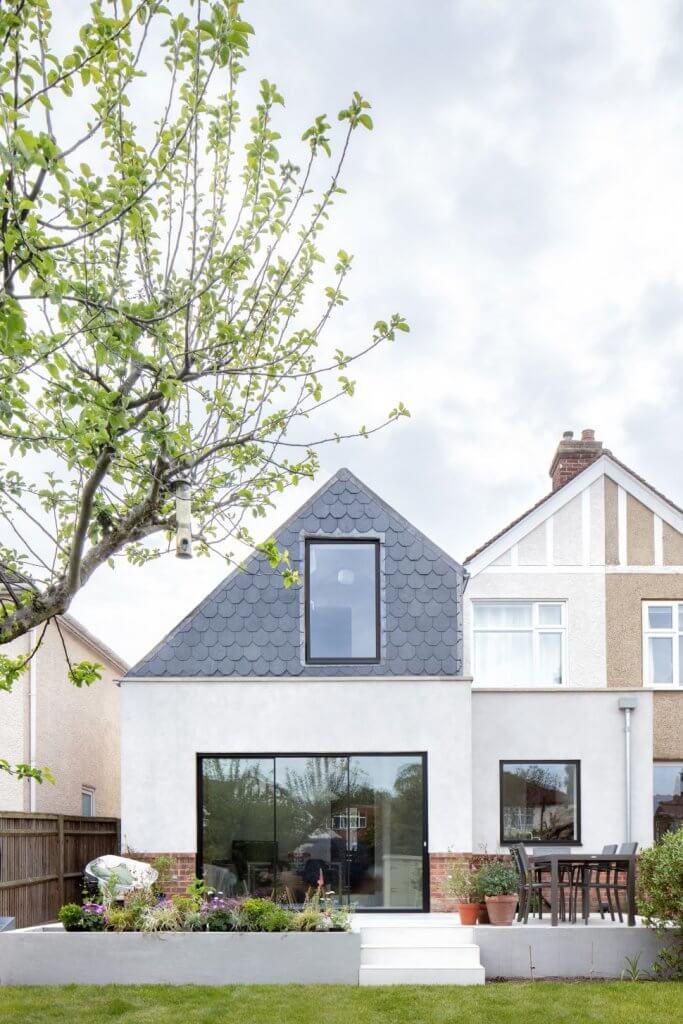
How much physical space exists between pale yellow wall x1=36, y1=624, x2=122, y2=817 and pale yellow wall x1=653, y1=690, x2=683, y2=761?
10353 mm

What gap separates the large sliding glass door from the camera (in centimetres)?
1530

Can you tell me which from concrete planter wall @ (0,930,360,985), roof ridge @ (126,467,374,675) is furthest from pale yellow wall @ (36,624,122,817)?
concrete planter wall @ (0,930,360,985)

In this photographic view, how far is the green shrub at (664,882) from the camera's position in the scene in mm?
12148

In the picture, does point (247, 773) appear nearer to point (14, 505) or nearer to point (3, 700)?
point (3, 700)

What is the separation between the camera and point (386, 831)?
15.5m

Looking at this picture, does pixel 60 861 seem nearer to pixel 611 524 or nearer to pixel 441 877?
pixel 441 877

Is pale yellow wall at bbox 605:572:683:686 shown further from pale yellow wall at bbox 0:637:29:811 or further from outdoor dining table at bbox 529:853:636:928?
pale yellow wall at bbox 0:637:29:811

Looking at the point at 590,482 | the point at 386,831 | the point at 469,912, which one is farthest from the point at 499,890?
the point at 590,482

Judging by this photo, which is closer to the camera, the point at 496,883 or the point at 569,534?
the point at 496,883

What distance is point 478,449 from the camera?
62.3 feet

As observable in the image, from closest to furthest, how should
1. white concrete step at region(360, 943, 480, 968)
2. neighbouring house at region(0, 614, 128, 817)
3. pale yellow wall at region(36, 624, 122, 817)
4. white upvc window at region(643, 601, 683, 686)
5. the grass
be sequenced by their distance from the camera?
the grass
white concrete step at region(360, 943, 480, 968)
neighbouring house at region(0, 614, 128, 817)
pale yellow wall at region(36, 624, 122, 817)
white upvc window at region(643, 601, 683, 686)

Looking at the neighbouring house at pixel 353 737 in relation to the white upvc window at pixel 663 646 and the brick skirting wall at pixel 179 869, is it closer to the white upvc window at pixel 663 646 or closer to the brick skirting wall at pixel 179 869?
the brick skirting wall at pixel 179 869

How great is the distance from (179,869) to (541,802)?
5.56 m

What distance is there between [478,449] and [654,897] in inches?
340
